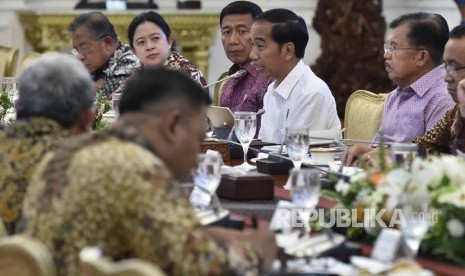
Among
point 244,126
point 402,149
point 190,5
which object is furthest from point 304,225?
point 190,5

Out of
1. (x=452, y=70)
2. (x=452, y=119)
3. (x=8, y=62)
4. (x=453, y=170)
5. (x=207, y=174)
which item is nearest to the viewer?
(x=453, y=170)

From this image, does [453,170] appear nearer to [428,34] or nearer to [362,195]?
[362,195]

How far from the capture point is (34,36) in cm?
877

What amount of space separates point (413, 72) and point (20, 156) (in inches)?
89.7

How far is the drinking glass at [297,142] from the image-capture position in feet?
11.1

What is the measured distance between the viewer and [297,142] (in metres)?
3.37

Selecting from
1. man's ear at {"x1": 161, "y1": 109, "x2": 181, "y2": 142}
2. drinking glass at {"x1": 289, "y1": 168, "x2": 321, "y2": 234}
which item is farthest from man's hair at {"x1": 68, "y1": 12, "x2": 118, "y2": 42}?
Result: man's ear at {"x1": 161, "y1": 109, "x2": 181, "y2": 142}

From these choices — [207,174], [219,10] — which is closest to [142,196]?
[207,174]

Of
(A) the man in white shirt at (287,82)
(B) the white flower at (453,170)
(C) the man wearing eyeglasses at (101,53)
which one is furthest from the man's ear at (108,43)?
(B) the white flower at (453,170)

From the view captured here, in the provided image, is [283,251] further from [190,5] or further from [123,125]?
[190,5]

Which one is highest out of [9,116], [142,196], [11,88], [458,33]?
[458,33]

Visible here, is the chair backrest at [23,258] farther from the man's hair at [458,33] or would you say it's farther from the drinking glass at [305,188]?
the man's hair at [458,33]

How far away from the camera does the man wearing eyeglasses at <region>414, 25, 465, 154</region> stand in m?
3.61

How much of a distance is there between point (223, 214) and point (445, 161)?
57 cm
